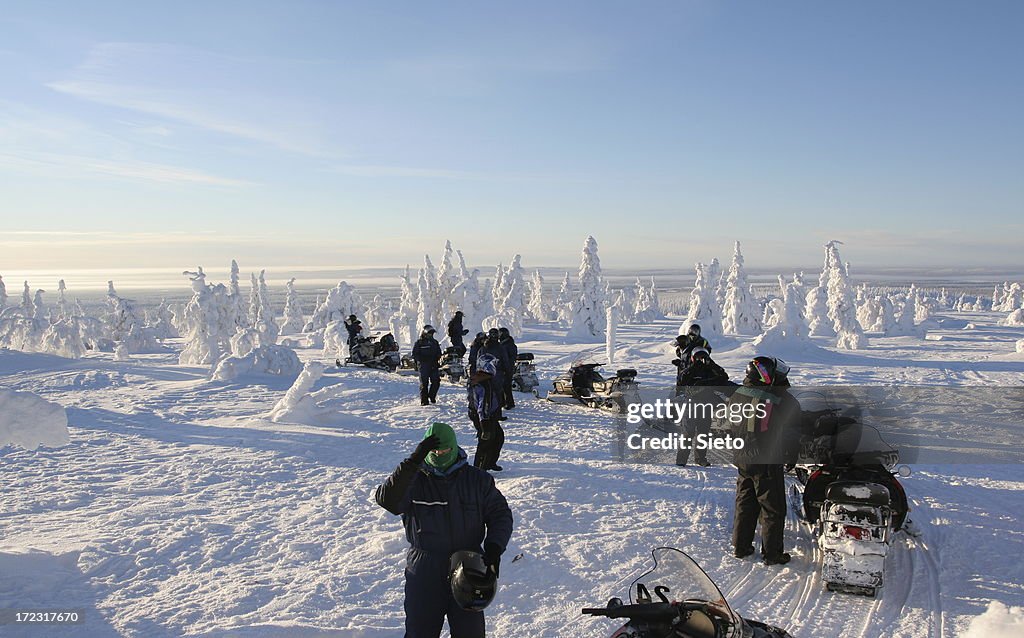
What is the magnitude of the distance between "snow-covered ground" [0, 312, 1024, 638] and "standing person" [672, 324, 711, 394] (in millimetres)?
1661

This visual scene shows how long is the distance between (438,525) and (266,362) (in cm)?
1835

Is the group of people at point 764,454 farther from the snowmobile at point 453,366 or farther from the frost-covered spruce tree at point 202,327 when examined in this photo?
the frost-covered spruce tree at point 202,327

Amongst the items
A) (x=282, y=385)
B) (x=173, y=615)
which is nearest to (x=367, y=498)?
(x=173, y=615)

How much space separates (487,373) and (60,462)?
25.0 feet

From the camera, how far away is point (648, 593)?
338cm

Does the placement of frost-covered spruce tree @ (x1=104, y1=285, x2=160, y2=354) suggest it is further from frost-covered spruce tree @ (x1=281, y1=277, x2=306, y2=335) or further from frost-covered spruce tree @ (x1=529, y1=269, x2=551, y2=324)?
frost-covered spruce tree @ (x1=529, y1=269, x2=551, y2=324)

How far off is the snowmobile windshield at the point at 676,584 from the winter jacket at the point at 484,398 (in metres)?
5.25

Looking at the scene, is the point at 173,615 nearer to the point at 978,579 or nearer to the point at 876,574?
the point at 876,574

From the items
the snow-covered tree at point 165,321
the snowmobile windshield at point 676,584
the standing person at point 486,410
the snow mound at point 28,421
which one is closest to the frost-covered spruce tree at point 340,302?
the snow-covered tree at point 165,321

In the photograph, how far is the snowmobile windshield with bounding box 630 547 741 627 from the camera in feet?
10.9

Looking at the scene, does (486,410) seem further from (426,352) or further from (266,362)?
(266,362)

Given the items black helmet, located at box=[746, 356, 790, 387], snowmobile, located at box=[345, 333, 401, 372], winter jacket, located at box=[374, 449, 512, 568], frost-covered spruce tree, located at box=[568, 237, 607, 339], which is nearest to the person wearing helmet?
black helmet, located at box=[746, 356, 790, 387]

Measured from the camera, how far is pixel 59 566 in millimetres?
5910

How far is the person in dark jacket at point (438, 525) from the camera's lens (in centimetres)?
371
